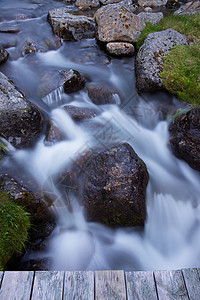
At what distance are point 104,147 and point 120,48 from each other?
14.7 ft

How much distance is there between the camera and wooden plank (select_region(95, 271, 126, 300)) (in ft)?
7.75

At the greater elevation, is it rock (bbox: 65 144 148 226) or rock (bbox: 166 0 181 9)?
rock (bbox: 166 0 181 9)

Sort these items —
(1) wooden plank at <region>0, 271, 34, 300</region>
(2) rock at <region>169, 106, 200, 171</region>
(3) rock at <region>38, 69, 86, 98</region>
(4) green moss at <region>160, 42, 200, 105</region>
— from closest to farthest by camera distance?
(1) wooden plank at <region>0, 271, 34, 300</region>
(2) rock at <region>169, 106, 200, 171</region>
(4) green moss at <region>160, 42, 200, 105</region>
(3) rock at <region>38, 69, 86, 98</region>

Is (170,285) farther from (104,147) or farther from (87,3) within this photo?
(87,3)

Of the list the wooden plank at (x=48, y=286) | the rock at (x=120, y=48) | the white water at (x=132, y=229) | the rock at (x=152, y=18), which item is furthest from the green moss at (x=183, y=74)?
the wooden plank at (x=48, y=286)

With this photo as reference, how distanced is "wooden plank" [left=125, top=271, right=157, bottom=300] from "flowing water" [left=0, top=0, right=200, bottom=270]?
1.42 meters

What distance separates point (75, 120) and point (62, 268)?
3145 mm

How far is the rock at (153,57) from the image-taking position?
623cm

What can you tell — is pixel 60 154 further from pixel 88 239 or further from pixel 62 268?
pixel 62 268

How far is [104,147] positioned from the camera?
4.82 m

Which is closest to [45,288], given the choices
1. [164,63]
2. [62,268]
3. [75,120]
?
[62,268]

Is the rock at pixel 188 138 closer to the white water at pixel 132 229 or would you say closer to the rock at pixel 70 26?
the white water at pixel 132 229

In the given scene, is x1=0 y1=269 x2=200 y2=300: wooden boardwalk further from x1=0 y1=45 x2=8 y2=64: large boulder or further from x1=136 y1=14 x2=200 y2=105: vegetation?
x1=0 y1=45 x2=8 y2=64: large boulder

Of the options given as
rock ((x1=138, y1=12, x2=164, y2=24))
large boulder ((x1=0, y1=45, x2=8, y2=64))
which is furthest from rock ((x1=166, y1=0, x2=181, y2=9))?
large boulder ((x1=0, y1=45, x2=8, y2=64))
